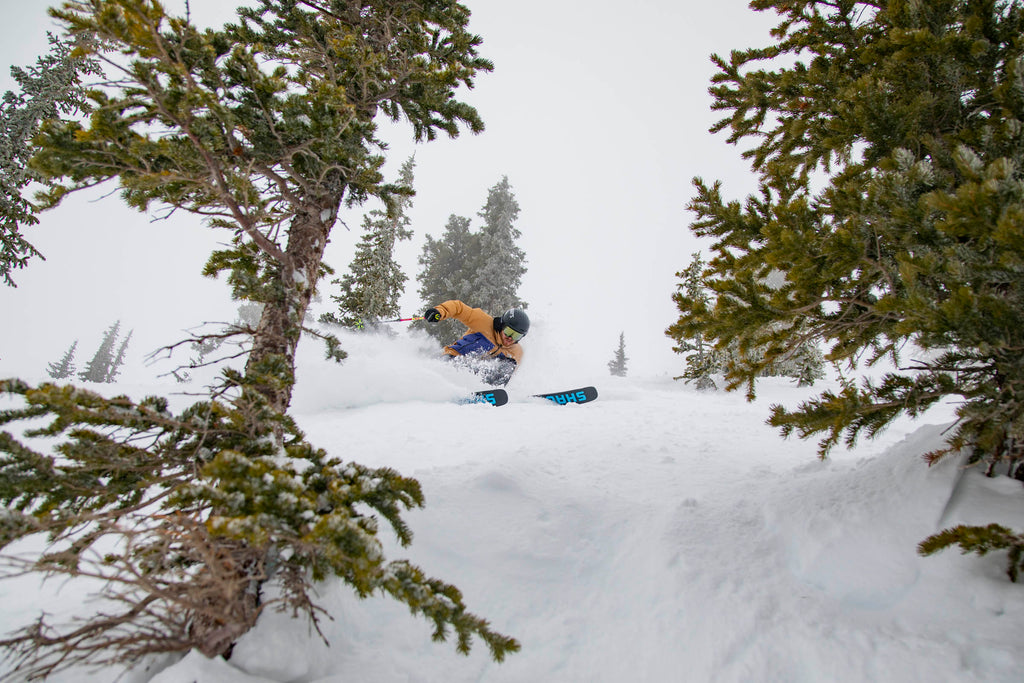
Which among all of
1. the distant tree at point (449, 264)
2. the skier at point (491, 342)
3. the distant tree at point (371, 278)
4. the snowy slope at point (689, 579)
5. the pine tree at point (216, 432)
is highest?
the distant tree at point (449, 264)

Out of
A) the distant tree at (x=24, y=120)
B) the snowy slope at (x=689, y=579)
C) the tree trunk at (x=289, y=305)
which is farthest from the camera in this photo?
the distant tree at (x=24, y=120)

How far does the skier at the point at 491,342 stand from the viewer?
12484 mm

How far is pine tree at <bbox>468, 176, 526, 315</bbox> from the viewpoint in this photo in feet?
65.1

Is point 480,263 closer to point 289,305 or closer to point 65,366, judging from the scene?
point 289,305

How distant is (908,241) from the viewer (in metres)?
2.95

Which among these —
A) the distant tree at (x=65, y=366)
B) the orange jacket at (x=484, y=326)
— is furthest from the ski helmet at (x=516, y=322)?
the distant tree at (x=65, y=366)

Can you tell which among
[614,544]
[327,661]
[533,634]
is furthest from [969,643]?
[327,661]

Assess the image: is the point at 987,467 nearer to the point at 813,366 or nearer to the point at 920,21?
the point at 920,21

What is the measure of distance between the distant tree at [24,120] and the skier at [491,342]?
9.86 meters

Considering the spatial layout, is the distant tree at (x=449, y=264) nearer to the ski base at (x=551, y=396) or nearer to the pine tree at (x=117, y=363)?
the ski base at (x=551, y=396)

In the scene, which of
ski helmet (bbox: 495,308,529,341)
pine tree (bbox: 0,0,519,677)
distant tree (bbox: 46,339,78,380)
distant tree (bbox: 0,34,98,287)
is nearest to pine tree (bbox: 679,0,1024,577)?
pine tree (bbox: 0,0,519,677)

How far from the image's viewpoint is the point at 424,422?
25.7ft

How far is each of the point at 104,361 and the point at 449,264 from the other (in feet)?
116

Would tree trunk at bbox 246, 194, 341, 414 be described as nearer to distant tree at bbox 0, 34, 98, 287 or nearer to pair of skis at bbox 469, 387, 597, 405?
pair of skis at bbox 469, 387, 597, 405
